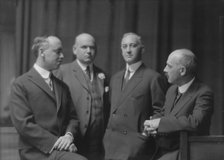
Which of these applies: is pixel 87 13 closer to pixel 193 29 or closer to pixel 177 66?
pixel 193 29

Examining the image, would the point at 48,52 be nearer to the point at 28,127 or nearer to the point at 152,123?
the point at 28,127

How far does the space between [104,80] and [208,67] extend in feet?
3.54

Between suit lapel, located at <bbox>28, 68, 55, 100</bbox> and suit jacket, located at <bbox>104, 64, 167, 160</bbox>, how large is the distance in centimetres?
57

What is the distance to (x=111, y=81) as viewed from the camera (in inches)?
196

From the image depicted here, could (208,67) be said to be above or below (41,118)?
above

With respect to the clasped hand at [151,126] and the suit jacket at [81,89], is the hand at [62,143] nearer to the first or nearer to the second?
the suit jacket at [81,89]

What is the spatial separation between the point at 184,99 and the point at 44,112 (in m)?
1.14

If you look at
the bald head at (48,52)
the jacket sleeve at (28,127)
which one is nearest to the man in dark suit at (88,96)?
the bald head at (48,52)

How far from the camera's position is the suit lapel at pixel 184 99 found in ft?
14.1

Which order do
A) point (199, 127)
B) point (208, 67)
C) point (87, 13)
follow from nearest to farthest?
1. point (199, 127)
2. point (208, 67)
3. point (87, 13)

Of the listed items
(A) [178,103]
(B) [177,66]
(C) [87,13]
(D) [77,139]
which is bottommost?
(D) [77,139]

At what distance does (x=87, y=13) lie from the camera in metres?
5.82

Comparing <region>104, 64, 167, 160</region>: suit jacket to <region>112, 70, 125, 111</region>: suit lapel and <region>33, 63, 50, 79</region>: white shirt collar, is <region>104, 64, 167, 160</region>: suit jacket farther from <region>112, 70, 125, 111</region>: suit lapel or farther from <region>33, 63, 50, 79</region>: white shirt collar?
<region>33, 63, 50, 79</region>: white shirt collar

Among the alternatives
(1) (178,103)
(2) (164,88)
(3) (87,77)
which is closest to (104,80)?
(3) (87,77)
